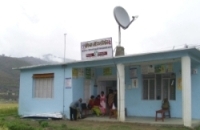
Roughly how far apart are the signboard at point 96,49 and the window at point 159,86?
98.9 inches

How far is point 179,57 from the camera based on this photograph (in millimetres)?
11562

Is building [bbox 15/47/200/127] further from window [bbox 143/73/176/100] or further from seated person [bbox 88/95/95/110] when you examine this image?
seated person [bbox 88/95/95/110]

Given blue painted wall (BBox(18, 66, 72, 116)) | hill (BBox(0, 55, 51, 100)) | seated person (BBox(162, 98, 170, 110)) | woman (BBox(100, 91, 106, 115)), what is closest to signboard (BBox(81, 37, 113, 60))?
blue painted wall (BBox(18, 66, 72, 116))

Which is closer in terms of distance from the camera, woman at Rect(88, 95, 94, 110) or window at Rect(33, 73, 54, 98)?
woman at Rect(88, 95, 94, 110)

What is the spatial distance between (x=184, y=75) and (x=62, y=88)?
7057mm

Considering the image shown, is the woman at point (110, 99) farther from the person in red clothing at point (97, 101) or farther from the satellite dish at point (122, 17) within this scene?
the satellite dish at point (122, 17)

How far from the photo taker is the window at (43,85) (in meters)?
16.3

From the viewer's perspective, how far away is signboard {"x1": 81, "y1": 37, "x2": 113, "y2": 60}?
45.4 feet

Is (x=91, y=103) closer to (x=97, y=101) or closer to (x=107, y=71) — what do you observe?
(x=97, y=101)

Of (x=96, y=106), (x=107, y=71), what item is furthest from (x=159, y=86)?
(x=96, y=106)

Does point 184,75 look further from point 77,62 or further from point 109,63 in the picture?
point 77,62

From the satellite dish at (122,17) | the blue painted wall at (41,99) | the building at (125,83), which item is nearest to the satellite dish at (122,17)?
the satellite dish at (122,17)

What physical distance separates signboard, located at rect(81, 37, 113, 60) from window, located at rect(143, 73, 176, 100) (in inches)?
98.9

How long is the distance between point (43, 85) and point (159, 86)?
6.78m
